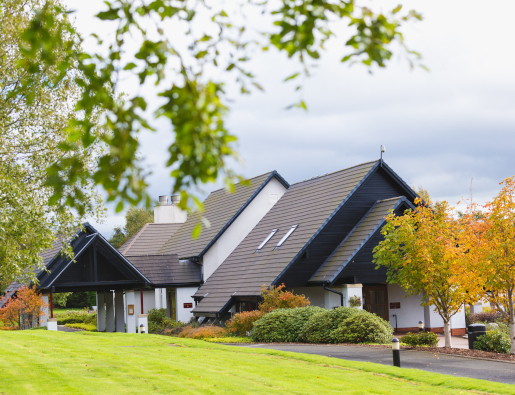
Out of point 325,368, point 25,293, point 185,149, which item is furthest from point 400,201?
point 185,149

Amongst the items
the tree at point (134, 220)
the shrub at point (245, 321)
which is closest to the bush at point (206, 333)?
the shrub at point (245, 321)

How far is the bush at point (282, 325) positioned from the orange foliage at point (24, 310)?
440 inches

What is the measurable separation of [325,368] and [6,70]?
423 inches

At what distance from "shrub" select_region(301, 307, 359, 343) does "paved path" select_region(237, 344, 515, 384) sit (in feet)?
5.81

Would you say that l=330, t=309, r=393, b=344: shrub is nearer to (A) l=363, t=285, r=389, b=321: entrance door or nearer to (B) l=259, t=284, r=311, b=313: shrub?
(B) l=259, t=284, r=311, b=313: shrub

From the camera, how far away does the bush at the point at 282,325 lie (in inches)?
872

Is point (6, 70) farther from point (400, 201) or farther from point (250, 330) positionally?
point (400, 201)

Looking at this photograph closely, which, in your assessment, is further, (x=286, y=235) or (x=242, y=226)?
(x=242, y=226)

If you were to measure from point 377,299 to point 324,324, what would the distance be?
22.3ft

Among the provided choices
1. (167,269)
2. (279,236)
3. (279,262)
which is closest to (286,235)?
(279,236)

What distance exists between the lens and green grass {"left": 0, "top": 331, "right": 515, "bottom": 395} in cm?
1095

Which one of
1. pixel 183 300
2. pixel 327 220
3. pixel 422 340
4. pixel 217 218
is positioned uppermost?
pixel 217 218

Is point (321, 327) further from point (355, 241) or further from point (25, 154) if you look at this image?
point (25, 154)

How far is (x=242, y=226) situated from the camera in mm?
34750
